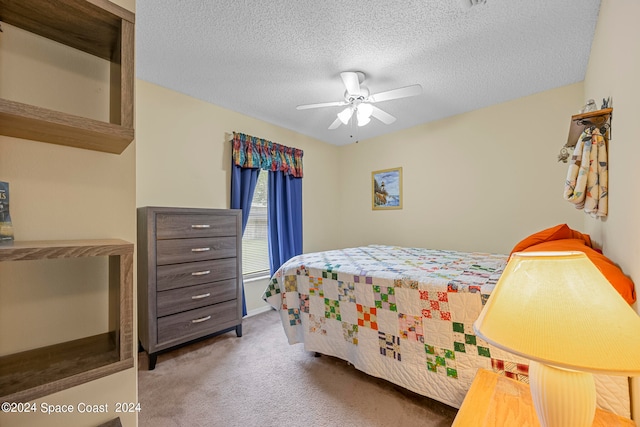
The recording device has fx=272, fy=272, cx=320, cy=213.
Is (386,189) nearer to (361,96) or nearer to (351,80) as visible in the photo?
(361,96)

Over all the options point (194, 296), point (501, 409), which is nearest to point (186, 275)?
point (194, 296)

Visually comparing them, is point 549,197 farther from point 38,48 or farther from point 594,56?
point 38,48

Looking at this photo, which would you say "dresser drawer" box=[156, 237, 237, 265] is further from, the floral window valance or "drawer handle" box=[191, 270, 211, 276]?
the floral window valance

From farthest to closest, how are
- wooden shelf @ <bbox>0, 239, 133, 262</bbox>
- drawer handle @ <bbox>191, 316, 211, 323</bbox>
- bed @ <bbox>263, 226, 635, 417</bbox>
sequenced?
drawer handle @ <bbox>191, 316, 211, 323</bbox> → bed @ <bbox>263, 226, 635, 417</bbox> → wooden shelf @ <bbox>0, 239, 133, 262</bbox>

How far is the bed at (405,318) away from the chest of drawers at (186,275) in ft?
1.67

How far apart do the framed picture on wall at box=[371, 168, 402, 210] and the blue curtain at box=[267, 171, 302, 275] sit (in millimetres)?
1168

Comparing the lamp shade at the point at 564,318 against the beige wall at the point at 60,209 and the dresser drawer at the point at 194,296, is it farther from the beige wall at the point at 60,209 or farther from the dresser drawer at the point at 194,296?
the dresser drawer at the point at 194,296

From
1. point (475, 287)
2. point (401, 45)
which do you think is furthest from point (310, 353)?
point (401, 45)

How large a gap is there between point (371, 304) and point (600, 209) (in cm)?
140

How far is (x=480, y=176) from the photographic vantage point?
317 cm

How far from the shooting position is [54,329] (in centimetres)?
75

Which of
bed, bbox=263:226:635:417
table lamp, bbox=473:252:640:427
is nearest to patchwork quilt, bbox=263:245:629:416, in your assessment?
bed, bbox=263:226:635:417

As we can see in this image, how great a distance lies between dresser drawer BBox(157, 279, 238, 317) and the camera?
7.37 ft

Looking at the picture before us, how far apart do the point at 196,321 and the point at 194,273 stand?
43cm
